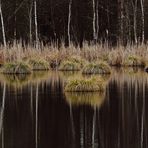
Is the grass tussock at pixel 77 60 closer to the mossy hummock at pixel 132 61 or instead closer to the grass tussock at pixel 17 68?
the mossy hummock at pixel 132 61

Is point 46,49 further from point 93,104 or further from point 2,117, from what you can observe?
point 2,117

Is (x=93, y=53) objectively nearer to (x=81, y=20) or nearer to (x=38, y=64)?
(x=38, y=64)

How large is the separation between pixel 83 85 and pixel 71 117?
15.3 feet

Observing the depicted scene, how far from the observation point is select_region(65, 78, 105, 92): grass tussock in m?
16.1

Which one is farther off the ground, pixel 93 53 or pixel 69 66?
pixel 93 53

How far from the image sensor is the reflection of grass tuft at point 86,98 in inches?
543

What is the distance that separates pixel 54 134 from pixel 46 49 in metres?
19.2

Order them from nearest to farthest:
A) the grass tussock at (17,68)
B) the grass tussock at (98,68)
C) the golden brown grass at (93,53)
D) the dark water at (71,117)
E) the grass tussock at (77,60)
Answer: the dark water at (71,117), the grass tussock at (98,68), the grass tussock at (17,68), the grass tussock at (77,60), the golden brown grass at (93,53)

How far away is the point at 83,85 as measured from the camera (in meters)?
16.2

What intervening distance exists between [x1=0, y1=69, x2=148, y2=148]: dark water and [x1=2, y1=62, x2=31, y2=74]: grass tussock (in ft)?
17.5

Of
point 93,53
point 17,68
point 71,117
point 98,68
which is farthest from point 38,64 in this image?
point 71,117

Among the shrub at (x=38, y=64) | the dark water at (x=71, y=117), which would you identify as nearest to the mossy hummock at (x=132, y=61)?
the shrub at (x=38, y=64)

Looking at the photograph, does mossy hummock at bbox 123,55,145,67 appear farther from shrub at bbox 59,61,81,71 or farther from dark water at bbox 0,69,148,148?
dark water at bbox 0,69,148,148

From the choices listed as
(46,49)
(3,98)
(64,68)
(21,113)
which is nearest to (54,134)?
(21,113)
